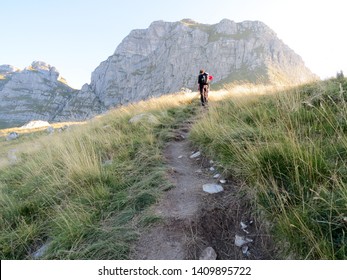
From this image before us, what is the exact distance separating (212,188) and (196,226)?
809 millimetres

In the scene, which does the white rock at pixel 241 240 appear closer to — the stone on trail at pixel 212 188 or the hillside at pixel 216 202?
the hillside at pixel 216 202

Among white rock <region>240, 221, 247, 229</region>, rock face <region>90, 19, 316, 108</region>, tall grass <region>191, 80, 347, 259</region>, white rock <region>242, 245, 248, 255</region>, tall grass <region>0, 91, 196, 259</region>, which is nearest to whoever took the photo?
tall grass <region>191, 80, 347, 259</region>

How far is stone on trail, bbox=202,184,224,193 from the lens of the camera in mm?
3173

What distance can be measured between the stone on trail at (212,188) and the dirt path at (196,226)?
7cm

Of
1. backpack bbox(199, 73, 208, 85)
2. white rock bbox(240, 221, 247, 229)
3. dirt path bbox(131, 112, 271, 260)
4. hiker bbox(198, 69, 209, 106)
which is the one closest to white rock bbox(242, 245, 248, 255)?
dirt path bbox(131, 112, 271, 260)

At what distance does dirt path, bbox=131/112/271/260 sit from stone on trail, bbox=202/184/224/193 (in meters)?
0.07

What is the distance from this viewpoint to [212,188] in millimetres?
3234

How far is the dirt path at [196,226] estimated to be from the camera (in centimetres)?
230

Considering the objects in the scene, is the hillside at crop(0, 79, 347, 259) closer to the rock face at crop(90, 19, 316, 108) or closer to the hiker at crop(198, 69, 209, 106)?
the hiker at crop(198, 69, 209, 106)

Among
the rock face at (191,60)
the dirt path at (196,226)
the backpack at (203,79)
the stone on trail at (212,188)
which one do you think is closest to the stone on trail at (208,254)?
the dirt path at (196,226)

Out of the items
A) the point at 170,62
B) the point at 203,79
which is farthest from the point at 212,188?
the point at 170,62

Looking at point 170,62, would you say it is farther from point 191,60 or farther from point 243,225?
point 243,225

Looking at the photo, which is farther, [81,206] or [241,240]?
[81,206]

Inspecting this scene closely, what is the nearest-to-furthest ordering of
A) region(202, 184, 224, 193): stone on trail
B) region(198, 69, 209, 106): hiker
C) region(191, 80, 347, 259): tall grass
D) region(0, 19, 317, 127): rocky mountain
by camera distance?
region(191, 80, 347, 259): tall grass → region(202, 184, 224, 193): stone on trail → region(198, 69, 209, 106): hiker → region(0, 19, 317, 127): rocky mountain
